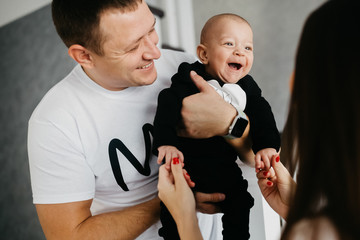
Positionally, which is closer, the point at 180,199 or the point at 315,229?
the point at 315,229

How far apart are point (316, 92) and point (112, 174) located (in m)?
0.80

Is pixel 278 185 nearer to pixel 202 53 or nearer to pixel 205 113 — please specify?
pixel 205 113

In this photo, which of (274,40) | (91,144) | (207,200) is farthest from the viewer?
(274,40)

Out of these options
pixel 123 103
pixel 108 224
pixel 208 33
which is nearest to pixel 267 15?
pixel 208 33

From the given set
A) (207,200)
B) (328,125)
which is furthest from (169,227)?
(328,125)

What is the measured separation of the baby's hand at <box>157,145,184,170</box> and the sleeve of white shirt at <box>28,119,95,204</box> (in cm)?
33

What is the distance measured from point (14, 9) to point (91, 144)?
1749 mm

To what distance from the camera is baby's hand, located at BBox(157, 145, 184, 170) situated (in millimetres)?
971

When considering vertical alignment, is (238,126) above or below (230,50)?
below

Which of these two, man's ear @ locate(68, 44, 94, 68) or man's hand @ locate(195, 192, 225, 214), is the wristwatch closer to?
man's hand @ locate(195, 192, 225, 214)

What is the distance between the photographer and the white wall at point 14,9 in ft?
7.66

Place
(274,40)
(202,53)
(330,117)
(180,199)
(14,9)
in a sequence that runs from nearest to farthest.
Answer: (330,117) → (180,199) → (202,53) → (14,9) → (274,40)

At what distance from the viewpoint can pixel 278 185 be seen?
3.45ft

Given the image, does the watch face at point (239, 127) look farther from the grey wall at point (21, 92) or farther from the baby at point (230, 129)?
the grey wall at point (21, 92)
